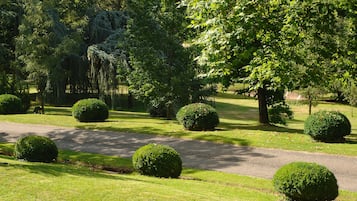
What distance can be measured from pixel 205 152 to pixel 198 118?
14.4 feet

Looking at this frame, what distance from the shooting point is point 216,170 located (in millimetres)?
14867

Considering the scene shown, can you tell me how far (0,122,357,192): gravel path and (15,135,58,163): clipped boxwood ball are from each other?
11.1 ft

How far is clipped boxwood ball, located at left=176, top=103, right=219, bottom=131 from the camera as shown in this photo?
2198 centimetres

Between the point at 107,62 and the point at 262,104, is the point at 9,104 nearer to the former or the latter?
the point at 107,62

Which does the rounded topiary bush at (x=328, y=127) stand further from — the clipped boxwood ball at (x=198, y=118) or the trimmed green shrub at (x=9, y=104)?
the trimmed green shrub at (x=9, y=104)

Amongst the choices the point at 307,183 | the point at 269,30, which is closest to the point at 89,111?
the point at 269,30

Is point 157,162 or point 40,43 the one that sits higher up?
point 40,43

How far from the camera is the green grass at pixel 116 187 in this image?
333 inches

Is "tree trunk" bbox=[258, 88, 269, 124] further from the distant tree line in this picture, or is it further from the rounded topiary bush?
the rounded topiary bush

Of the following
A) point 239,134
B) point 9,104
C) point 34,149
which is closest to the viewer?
point 34,149

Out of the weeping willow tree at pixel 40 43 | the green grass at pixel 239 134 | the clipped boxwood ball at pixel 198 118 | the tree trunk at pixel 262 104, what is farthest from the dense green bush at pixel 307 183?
the weeping willow tree at pixel 40 43

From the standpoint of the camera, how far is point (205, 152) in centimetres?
1775

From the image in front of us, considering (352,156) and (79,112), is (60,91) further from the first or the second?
(352,156)

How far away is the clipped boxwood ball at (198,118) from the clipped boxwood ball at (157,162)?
29.1 ft
